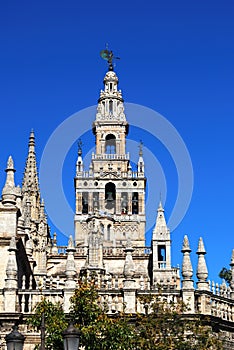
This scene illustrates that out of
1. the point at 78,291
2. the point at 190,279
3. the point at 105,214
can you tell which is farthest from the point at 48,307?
the point at 105,214

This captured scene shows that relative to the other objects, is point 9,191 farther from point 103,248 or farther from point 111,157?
point 111,157

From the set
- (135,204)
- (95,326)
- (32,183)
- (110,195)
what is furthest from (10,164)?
(110,195)

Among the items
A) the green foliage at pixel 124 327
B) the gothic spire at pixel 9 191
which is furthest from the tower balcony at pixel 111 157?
the green foliage at pixel 124 327

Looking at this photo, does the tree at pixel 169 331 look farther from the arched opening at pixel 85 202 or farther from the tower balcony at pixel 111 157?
Answer: the tower balcony at pixel 111 157

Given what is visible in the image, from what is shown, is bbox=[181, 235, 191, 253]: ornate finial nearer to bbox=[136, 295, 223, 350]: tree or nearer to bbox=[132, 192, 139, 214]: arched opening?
bbox=[136, 295, 223, 350]: tree

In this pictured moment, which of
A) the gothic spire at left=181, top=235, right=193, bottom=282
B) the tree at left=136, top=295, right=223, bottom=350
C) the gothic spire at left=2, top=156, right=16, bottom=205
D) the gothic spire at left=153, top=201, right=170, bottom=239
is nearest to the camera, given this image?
the tree at left=136, top=295, right=223, bottom=350

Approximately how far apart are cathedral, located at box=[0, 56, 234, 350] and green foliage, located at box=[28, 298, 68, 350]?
326cm

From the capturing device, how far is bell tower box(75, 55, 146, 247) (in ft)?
253

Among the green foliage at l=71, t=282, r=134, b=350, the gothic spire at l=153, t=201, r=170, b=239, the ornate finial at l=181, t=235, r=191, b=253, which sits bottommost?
the green foliage at l=71, t=282, r=134, b=350

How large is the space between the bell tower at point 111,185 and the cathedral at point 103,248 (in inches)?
4.3

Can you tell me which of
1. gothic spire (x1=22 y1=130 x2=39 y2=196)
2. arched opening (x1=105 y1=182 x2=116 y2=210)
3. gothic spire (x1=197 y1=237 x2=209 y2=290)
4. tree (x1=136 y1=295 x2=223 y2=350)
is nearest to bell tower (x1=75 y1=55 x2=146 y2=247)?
arched opening (x1=105 y1=182 x2=116 y2=210)

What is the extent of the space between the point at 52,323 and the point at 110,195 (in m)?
55.5

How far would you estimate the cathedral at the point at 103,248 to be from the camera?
101ft

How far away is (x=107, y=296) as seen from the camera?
30.8m
